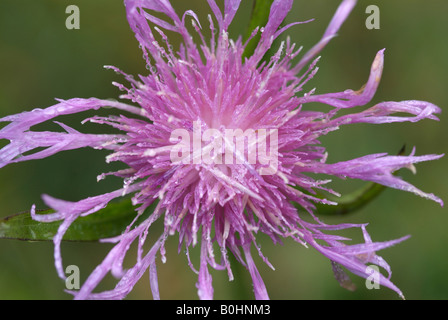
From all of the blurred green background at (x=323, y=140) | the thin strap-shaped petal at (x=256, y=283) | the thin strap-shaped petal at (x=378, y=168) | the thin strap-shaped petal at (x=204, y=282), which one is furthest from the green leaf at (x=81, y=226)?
the blurred green background at (x=323, y=140)

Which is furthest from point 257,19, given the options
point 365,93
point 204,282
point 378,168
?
point 204,282

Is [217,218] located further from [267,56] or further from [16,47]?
[16,47]

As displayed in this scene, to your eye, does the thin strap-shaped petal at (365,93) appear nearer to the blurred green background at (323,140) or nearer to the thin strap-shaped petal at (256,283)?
the thin strap-shaped petal at (256,283)

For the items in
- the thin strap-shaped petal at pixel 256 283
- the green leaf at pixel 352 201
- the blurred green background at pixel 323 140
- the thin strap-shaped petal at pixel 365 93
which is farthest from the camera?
the blurred green background at pixel 323 140

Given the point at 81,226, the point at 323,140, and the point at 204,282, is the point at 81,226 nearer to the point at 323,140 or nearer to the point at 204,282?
the point at 204,282

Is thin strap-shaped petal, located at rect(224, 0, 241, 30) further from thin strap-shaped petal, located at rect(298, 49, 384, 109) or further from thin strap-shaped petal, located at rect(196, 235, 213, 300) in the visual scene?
thin strap-shaped petal, located at rect(196, 235, 213, 300)

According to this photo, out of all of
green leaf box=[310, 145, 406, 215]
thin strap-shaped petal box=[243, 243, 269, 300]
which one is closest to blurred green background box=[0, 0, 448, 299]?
green leaf box=[310, 145, 406, 215]
